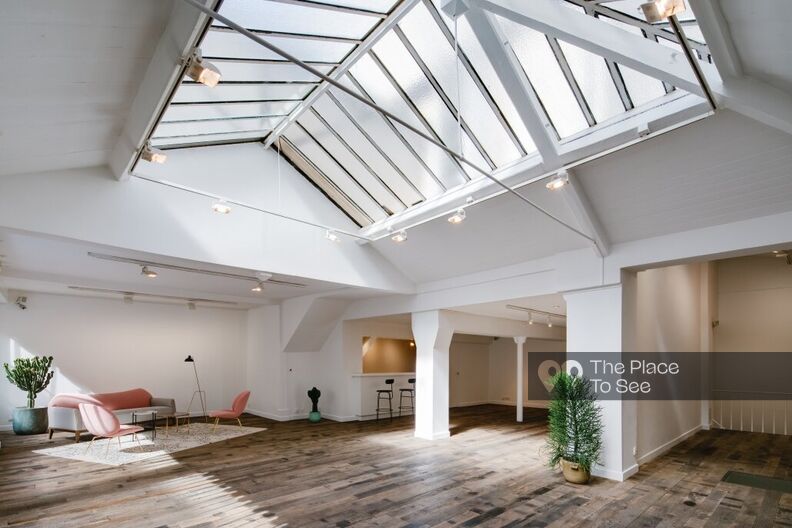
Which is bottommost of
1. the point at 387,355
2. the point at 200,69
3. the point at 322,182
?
the point at 387,355

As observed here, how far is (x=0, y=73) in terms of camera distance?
2.78 meters

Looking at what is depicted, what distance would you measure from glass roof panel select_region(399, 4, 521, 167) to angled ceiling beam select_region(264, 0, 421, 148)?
0.36 feet

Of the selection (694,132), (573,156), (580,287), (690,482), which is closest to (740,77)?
(694,132)

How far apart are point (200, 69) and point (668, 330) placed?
8.11 meters

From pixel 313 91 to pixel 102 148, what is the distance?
2439mm

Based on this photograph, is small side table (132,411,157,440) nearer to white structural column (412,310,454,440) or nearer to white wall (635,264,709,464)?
white structural column (412,310,454,440)

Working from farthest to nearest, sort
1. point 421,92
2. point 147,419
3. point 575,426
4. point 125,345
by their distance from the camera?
point 125,345
point 147,419
point 575,426
point 421,92

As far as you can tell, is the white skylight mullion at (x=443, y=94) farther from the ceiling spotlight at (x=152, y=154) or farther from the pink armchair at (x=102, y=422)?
the pink armchair at (x=102, y=422)

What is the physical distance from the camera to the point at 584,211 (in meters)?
5.50

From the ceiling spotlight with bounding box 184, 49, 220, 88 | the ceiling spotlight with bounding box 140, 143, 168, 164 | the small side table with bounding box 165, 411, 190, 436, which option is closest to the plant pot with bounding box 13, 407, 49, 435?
the small side table with bounding box 165, 411, 190, 436

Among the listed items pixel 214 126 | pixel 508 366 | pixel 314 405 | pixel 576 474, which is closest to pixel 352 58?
pixel 214 126

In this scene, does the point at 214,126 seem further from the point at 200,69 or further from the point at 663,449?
the point at 663,449

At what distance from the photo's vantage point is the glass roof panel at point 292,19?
3885mm

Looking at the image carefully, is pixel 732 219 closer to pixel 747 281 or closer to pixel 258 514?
pixel 258 514
